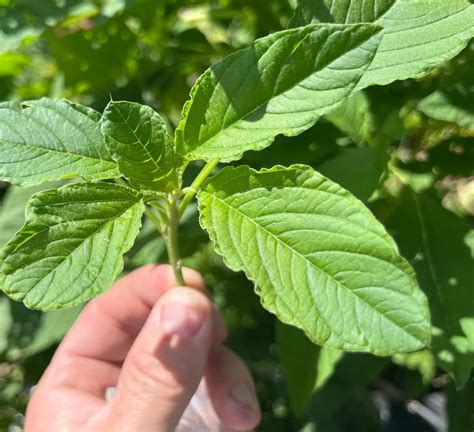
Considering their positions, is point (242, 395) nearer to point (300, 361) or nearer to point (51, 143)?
point (300, 361)

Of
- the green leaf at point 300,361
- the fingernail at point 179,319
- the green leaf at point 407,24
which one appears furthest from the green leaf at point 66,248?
the green leaf at point 300,361

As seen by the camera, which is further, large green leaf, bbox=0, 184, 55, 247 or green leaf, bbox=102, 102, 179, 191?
large green leaf, bbox=0, 184, 55, 247

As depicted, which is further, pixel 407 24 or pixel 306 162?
pixel 306 162

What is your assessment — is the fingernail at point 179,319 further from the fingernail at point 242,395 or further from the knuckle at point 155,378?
the fingernail at point 242,395

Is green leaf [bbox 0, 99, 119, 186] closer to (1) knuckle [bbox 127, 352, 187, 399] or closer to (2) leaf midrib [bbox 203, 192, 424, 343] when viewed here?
(2) leaf midrib [bbox 203, 192, 424, 343]

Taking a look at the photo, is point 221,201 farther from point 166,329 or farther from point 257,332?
point 257,332

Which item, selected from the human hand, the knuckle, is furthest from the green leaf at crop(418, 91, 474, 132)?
the knuckle

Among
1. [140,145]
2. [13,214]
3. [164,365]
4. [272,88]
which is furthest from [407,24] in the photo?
[13,214]
